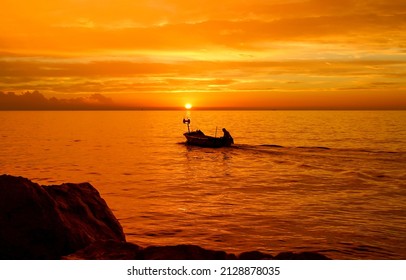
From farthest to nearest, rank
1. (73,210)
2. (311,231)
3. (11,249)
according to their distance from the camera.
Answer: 1. (311,231)
2. (73,210)
3. (11,249)

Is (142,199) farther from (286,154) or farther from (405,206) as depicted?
(286,154)

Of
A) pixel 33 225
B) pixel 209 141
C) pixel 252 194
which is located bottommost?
pixel 252 194

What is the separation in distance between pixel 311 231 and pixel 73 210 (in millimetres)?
11996

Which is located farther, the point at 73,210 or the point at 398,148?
the point at 398,148

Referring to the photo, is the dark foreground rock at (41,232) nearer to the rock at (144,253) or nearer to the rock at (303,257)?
the rock at (144,253)

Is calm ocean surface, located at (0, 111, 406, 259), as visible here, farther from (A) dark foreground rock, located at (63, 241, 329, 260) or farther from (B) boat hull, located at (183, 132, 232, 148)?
(A) dark foreground rock, located at (63, 241, 329, 260)

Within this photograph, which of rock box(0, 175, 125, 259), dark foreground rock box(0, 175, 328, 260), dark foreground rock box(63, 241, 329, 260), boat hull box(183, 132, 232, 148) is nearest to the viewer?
dark foreground rock box(63, 241, 329, 260)

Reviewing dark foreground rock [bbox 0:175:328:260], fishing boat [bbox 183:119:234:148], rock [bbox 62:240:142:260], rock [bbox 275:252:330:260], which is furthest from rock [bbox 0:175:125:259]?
fishing boat [bbox 183:119:234:148]

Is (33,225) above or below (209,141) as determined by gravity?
above

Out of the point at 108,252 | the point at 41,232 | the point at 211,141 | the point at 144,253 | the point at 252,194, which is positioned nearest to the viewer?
the point at 144,253

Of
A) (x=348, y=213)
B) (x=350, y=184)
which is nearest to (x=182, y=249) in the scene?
(x=348, y=213)

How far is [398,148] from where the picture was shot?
178 ft

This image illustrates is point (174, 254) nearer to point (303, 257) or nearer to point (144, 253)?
point (144, 253)

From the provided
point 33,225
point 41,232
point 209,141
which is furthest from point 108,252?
point 209,141
